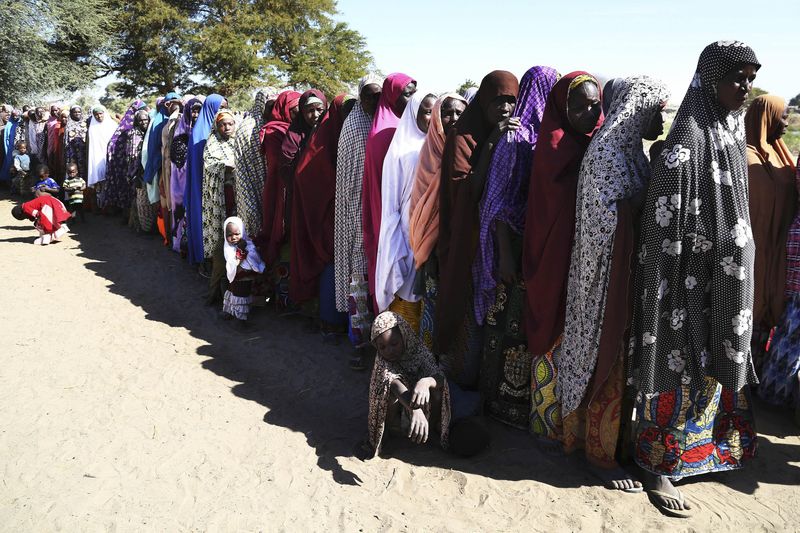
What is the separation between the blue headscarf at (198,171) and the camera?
6930 mm

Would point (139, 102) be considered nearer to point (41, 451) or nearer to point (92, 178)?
point (92, 178)

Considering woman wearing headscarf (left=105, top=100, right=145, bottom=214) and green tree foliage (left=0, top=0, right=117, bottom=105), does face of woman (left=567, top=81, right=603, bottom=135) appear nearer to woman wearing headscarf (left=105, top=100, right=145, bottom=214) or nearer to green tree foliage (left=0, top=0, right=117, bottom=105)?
woman wearing headscarf (left=105, top=100, right=145, bottom=214)

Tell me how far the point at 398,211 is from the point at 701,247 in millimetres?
2121

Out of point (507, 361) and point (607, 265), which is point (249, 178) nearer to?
point (507, 361)

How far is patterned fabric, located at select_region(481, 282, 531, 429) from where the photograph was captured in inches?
147

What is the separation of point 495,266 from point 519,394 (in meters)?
0.87

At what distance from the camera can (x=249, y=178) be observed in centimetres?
616

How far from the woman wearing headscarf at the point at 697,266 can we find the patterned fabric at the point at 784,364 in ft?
3.54

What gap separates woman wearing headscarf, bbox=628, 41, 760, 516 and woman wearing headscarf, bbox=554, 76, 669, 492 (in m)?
0.11

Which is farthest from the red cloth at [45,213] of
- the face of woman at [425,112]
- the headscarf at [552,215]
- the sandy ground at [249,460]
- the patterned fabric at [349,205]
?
the headscarf at [552,215]

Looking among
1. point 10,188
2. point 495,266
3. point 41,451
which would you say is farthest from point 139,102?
point 495,266

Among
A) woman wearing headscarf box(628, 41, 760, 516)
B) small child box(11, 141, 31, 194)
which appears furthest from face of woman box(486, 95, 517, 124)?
small child box(11, 141, 31, 194)

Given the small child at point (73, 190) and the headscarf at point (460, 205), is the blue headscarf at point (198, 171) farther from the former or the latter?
the small child at point (73, 190)

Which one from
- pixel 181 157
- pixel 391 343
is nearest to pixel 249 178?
pixel 181 157
